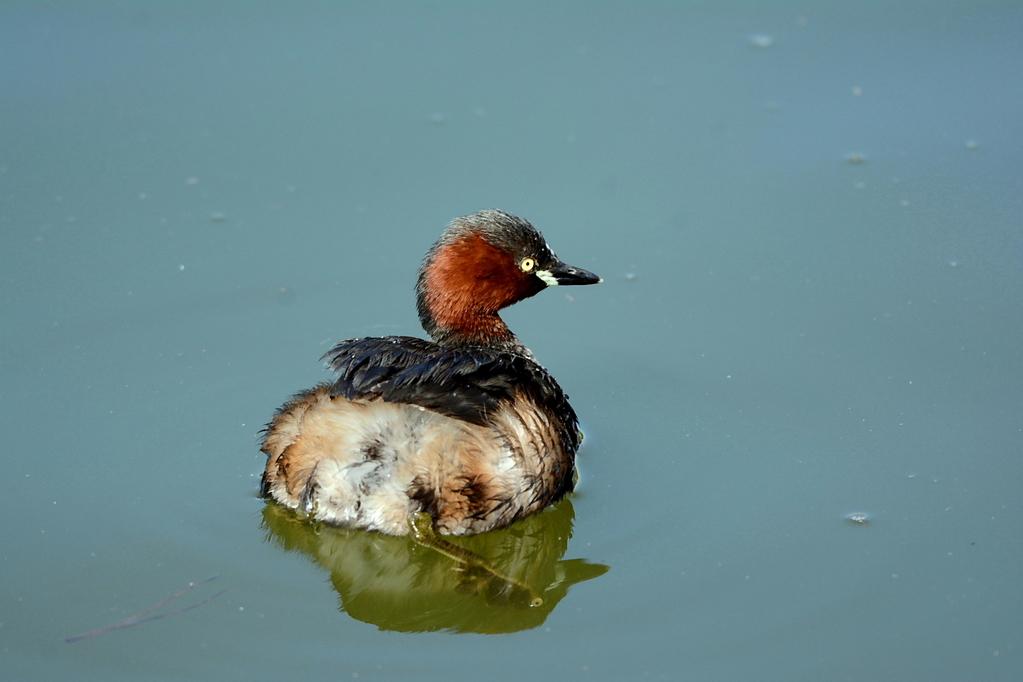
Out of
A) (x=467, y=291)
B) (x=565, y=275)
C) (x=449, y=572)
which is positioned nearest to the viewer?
(x=449, y=572)

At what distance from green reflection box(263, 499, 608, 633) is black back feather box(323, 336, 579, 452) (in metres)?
0.42

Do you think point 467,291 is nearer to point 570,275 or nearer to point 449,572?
point 570,275

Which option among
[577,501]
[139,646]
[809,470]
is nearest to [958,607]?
[809,470]

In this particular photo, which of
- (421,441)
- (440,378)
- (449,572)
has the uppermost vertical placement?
(440,378)

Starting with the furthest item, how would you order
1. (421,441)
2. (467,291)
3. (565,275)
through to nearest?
(565,275)
(467,291)
(421,441)

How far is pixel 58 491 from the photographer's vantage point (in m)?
5.27

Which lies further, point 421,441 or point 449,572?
point 449,572

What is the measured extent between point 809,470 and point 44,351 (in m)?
2.94

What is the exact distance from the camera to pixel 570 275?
19.4 ft

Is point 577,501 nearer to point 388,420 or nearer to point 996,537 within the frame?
point 388,420

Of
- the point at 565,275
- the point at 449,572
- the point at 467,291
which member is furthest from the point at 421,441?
the point at 565,275

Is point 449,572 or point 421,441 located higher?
point 421,441

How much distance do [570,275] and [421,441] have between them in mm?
1279

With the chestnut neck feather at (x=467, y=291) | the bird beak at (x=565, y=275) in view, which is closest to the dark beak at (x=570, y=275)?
the bird beak at (x=565, y=275)
